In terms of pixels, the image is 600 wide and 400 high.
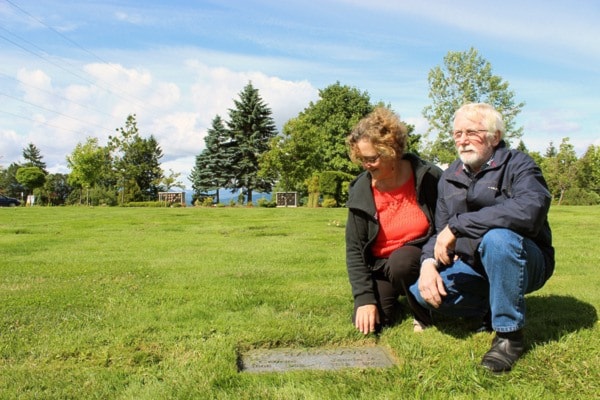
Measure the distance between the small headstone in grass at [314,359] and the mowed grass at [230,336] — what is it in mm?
80

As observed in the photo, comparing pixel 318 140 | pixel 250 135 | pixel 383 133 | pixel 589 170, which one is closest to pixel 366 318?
pixel 383 133

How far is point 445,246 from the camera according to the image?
285cm

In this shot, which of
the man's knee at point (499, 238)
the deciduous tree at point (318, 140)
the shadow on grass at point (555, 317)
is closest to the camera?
the man's knee at point (499, 238)

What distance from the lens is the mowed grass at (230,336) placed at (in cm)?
239

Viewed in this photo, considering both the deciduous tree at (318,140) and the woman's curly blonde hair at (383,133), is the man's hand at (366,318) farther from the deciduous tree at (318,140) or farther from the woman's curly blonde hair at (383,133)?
the deciduous tree at (318,140)

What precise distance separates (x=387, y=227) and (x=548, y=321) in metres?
1.24

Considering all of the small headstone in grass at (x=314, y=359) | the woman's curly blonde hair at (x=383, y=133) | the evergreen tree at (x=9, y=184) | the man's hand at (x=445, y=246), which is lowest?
the small headstone in grass at (x=314, y=359)

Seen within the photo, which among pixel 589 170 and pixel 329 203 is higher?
pixel 589 170

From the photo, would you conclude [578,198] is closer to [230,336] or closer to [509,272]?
[509,272]

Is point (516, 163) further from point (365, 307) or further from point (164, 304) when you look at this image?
point (164, 304)

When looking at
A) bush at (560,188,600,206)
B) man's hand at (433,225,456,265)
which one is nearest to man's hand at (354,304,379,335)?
man's hand at (433,225,456,265)

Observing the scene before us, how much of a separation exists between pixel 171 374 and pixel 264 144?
1629 inches

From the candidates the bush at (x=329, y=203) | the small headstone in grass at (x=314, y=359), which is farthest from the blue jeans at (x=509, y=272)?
the bush at (x=329, y=203)

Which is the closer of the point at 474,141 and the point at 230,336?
the point at 474,141
